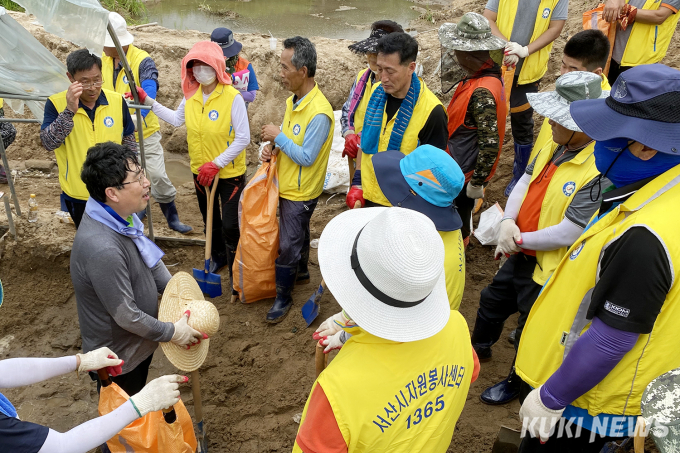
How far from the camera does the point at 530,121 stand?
15.4 ft

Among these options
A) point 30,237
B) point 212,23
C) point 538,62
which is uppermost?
point 538,62

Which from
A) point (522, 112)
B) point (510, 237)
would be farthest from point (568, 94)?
point (522, 112)

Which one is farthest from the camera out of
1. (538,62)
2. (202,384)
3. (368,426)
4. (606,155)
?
(538,62)

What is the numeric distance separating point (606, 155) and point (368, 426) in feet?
4.19

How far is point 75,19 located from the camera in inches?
126

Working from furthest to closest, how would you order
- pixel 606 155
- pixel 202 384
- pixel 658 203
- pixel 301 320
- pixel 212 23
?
pixel 212 23, pixel 301 320, pixel 202 384, pixel 606 155, pixel 658 203

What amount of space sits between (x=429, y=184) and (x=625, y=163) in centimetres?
84

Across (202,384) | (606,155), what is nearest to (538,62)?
(606,155)

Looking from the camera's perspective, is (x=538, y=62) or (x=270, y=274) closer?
(x=270, y=274)

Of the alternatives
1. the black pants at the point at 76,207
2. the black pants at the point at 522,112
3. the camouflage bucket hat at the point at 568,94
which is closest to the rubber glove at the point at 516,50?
the black pants at the point at 522,112

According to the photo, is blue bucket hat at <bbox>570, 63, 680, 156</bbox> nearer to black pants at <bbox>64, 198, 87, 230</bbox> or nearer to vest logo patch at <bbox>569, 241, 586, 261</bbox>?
vest logo patch at <bbox>569, 241, 586, 261</bbox>

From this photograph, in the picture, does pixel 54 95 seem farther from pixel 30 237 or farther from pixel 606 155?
pixel 606 155

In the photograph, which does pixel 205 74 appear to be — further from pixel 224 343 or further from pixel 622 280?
pixel 622 280

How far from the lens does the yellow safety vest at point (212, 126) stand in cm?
410
